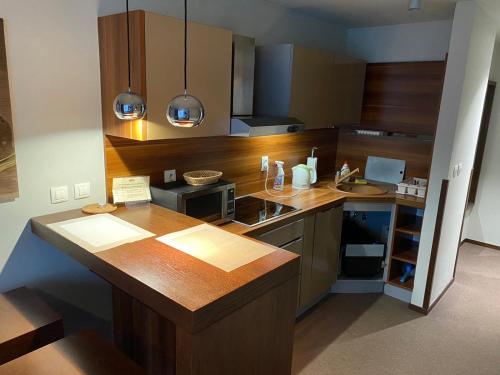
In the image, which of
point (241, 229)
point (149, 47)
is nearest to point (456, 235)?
point (241, 229)

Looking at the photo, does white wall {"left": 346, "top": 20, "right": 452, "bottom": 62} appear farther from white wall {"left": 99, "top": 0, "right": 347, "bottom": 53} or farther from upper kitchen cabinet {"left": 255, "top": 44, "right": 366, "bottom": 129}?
upper kitchen cabinet {"left": 255, "top": 44, "right": 366, "bottom": 129}

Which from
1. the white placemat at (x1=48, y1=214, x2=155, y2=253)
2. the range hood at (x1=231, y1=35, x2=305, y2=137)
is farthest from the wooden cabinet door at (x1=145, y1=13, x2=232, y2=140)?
the white placemat at (x1=48, y1=214, x2=155, y2=253)

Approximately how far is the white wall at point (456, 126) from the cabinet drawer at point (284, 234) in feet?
3.58

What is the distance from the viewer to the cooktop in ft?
7.99

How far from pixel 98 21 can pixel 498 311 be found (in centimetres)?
373

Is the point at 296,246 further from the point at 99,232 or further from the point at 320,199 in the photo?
the point at 99,232

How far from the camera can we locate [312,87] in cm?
297

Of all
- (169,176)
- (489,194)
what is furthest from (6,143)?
(489,194)

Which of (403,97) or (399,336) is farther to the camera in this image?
(403,97)

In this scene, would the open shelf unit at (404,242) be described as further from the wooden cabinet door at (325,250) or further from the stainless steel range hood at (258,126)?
the stainless steel range hood at (258,126)

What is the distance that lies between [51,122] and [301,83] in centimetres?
176

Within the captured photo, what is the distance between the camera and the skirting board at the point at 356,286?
333 centimetres

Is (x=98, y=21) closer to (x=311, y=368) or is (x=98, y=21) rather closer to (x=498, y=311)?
(x=311, y=368)

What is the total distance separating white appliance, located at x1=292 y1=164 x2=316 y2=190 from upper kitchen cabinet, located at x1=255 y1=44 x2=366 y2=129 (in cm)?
39
